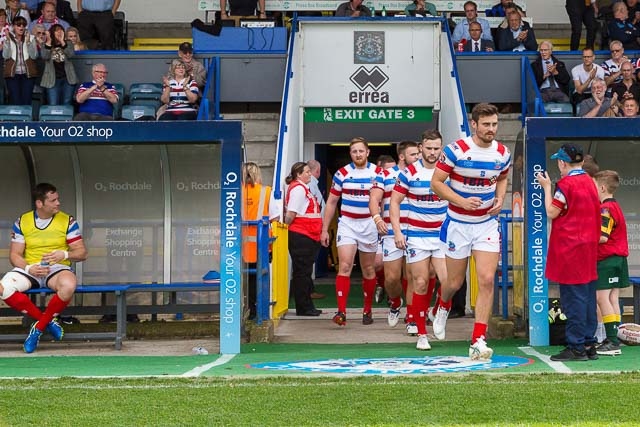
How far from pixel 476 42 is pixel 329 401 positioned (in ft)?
44.2

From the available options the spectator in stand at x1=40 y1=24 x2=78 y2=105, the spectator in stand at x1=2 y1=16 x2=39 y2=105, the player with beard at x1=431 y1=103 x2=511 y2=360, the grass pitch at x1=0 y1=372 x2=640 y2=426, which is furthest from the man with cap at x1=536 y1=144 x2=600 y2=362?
the spectator in stand at x1=2 y1=16 x2=39 y2=105

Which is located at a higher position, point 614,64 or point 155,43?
point 155,43

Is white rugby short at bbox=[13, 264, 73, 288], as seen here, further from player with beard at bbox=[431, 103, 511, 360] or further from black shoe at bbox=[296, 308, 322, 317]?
player with beard at bbox=[431, 103, 511, 360]

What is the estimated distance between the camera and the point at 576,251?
10195 mm

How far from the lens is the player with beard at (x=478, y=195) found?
1014cm

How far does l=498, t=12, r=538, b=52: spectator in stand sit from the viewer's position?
796 inches

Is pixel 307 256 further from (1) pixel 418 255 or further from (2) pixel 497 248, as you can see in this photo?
(2) pixel 497 248

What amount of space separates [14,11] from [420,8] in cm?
704

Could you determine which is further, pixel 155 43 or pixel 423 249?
pixel 155 43

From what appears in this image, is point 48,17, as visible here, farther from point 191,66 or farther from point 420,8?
point 420,8

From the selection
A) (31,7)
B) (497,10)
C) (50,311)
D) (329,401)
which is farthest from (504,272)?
(31,7)

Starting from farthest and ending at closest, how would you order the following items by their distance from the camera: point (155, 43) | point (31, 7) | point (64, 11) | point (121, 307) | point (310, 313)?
1. point (155, 43)
2. point (31, 7)
3. point (64, 11)
4. point (310, 313)
5. point (121, 307)

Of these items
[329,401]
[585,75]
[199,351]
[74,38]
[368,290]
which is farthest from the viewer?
[74,38]

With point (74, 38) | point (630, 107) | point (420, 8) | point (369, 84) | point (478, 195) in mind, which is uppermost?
point (420, 8)
